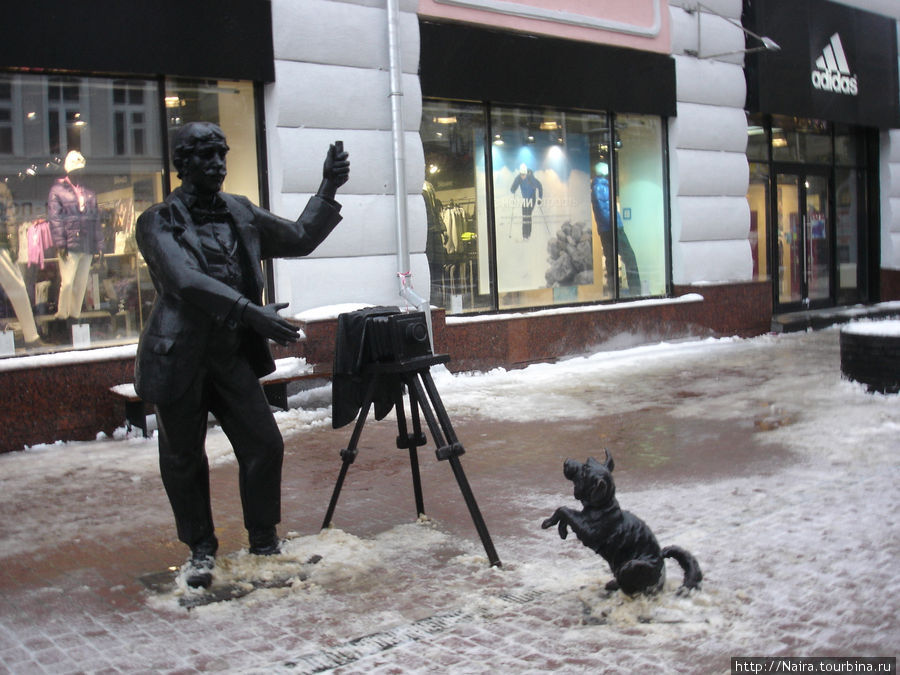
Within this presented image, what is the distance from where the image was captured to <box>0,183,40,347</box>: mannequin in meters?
8.46

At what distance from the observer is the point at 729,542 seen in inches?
191

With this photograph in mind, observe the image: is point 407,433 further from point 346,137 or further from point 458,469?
point 346,137

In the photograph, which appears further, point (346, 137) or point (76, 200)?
point (346, 137)

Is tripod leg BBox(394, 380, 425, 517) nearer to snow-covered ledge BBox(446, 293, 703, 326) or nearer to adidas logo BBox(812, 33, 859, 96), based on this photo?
snow-covered ledge BBox(446, 293, 703, 326)

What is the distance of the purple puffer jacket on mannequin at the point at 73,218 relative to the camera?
345 inches

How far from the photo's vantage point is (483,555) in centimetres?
485

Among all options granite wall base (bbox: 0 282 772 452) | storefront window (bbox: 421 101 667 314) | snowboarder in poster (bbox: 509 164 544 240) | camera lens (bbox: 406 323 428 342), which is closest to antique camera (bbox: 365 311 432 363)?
camera lens (bbox: 406 323 428 342)

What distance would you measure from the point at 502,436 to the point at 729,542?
3.25 metres

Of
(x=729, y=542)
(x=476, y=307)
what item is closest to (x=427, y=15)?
(x=476, y=307)

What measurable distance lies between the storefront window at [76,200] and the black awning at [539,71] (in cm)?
289

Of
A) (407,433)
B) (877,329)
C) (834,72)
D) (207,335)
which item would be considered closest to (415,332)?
(407,433)

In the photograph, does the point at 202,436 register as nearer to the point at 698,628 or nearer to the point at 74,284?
the point at 698,628

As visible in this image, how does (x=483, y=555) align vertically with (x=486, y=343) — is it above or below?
below

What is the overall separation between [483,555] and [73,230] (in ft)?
19.3
